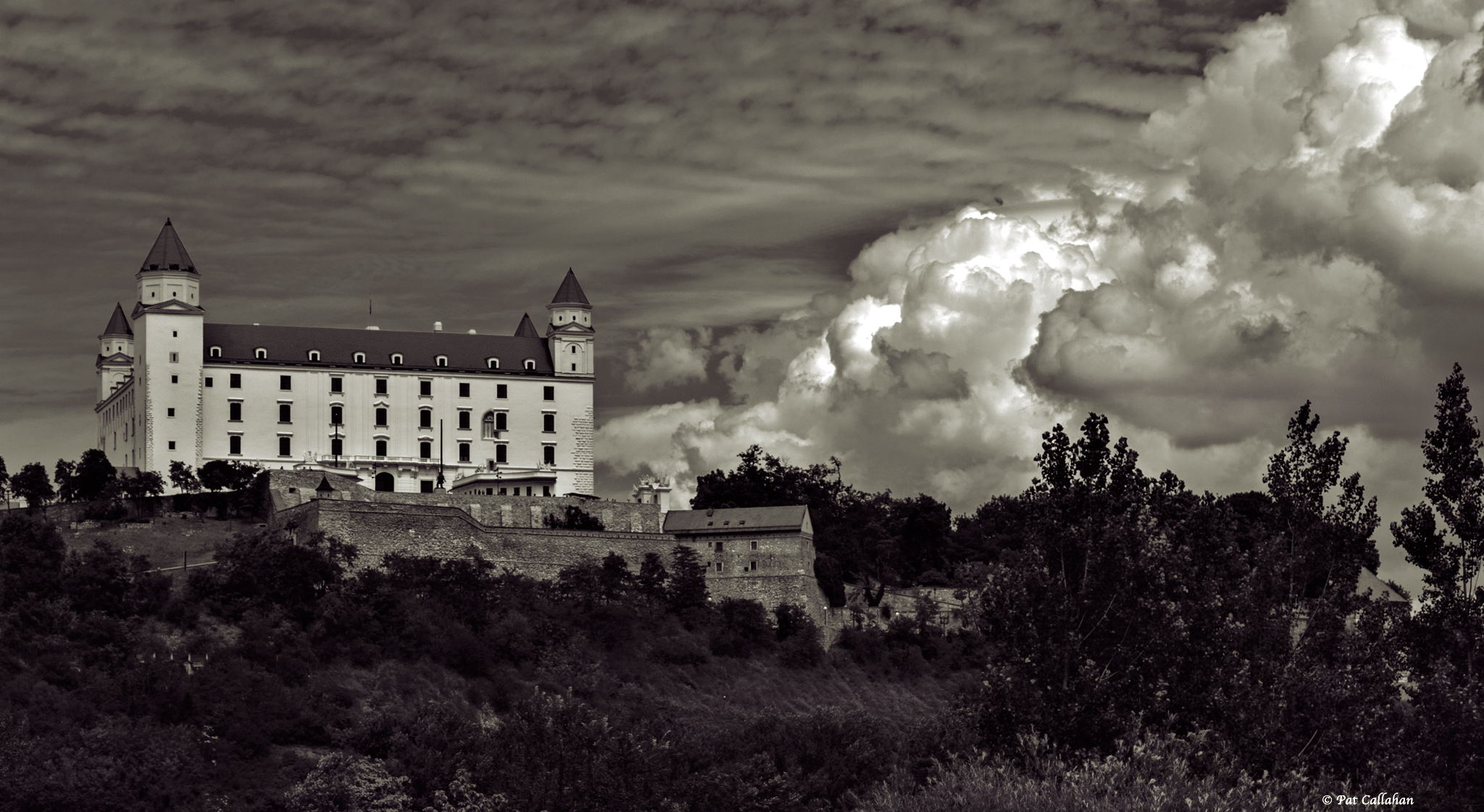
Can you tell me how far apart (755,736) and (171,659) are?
2067cm

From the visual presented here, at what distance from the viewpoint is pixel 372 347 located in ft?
286

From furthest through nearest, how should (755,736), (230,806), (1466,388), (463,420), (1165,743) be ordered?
(463,420) → (755,736) → (230,806) → (1466,388) → (1165,743)

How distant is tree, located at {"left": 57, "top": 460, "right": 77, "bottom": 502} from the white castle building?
3096 millimetres

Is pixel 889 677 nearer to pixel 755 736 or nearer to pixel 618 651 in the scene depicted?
pixel 618 651

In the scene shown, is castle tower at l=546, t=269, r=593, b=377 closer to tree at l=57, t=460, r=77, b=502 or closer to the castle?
the castle

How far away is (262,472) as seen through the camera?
7719cm

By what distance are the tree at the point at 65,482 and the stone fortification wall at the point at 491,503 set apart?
355 inches

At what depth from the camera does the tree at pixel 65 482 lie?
77625 mm

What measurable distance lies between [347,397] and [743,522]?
20.0 metres

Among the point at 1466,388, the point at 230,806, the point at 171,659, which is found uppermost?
the point at 1466,388

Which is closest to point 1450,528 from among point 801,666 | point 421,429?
point 801,666

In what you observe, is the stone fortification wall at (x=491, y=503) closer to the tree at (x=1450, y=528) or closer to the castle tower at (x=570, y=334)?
the castle tower at (x=570, y=334)

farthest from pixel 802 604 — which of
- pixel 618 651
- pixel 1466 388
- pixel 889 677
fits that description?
pixel 1466 388

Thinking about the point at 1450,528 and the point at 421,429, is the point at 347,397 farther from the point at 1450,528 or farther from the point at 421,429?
the point at 1450,528
